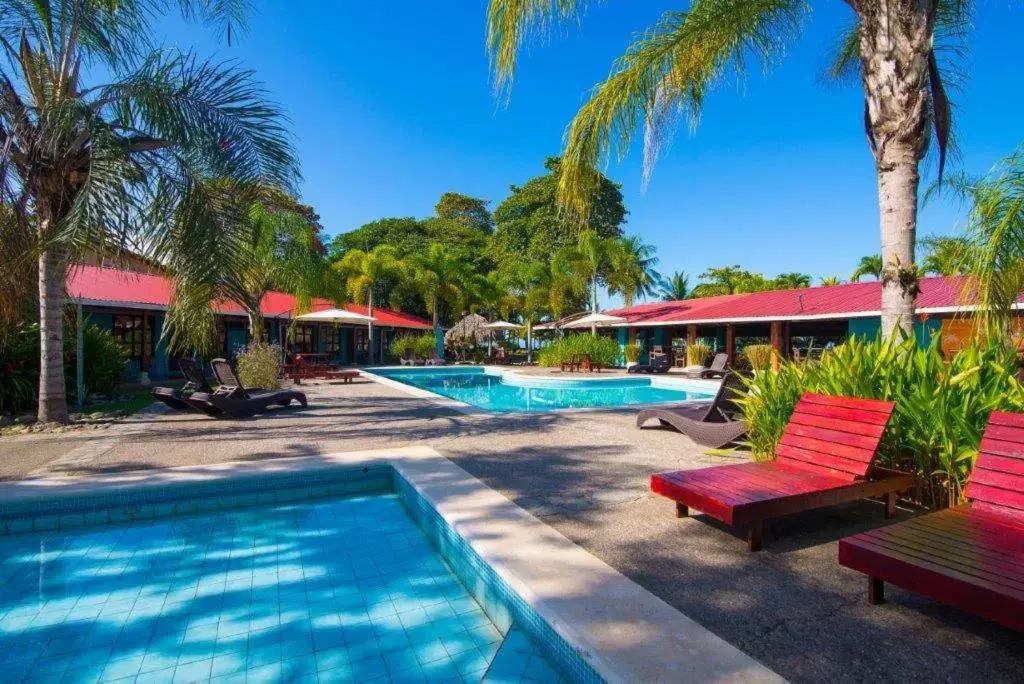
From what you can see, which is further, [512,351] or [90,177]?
[512,351]

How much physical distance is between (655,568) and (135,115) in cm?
731

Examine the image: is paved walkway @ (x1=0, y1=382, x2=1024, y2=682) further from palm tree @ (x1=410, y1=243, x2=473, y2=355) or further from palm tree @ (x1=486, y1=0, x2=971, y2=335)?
palm tree @ (x1=410, y1=243, x2=473, y2=355)

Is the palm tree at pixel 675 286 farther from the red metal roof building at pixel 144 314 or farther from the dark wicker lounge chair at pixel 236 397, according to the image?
the dark wicker lounge chair at pixel 236 397

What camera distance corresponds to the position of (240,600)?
3.39 meters

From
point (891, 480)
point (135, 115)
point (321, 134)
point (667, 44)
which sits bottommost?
point (891, 480)

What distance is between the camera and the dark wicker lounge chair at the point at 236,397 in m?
8.99

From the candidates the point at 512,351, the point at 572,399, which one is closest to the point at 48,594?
the point at 572,399

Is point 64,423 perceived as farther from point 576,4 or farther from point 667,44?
point 667,44

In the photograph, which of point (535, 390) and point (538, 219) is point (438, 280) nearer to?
point (535, 390)

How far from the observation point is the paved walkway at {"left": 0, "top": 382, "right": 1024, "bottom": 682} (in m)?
2.38

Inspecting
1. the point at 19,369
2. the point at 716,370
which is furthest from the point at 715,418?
the point at 716,370

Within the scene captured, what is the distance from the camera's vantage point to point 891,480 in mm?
3955

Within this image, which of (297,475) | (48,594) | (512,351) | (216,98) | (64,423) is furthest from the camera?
(512,351)

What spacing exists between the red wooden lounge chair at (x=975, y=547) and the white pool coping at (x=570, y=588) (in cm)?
84
